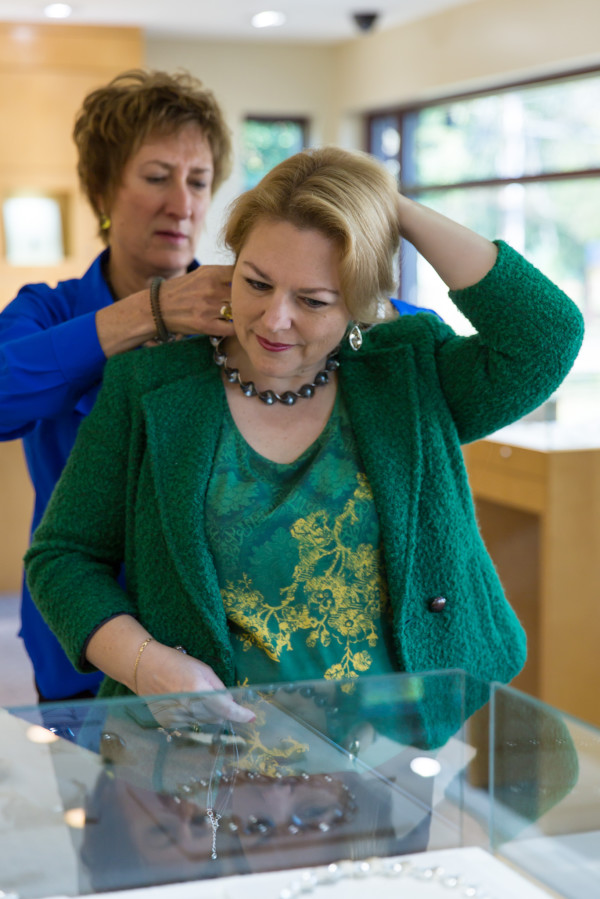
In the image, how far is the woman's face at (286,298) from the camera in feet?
4.30

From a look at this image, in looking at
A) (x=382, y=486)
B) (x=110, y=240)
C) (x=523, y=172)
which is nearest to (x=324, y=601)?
(x=382, y=486)

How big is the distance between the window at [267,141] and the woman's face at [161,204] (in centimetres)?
576

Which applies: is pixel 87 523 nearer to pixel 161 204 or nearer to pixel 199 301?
pixel 199 301

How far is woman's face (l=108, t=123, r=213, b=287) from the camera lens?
1.74 m

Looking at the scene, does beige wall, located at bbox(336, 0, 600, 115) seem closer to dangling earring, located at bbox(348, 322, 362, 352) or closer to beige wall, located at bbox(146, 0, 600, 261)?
beige wall, located at bbox(146, 0, 600, 261)

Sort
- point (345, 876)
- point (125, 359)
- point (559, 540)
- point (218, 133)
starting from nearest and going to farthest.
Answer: point (345, 876)
point (125, 359)
point (218, 133)
point (559, 540)

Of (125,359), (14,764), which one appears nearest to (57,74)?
(125,359)

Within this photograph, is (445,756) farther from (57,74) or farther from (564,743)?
(57,74)

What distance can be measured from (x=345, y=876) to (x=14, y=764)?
0.30 meters

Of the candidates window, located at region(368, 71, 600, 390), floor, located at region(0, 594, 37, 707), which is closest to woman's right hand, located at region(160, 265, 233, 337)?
floor, located at region(0, 594, 37, 707)

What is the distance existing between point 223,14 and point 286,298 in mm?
5446

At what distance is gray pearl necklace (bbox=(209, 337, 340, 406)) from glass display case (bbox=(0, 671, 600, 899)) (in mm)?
477

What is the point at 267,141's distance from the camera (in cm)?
752

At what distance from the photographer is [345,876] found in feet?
2.89
